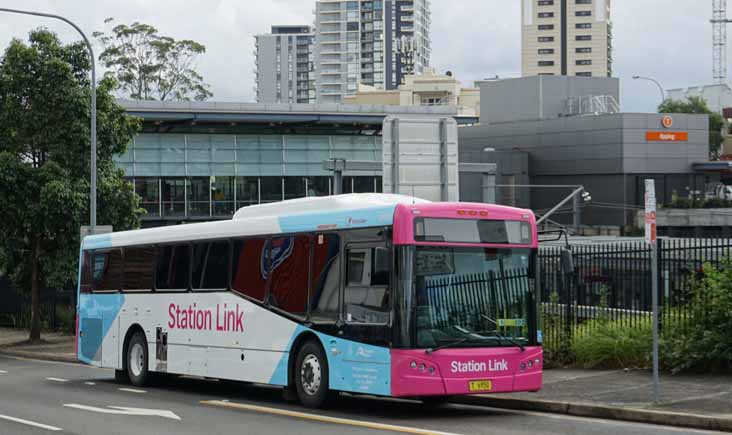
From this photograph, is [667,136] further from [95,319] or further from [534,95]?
[95,319]

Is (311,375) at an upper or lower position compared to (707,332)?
lower

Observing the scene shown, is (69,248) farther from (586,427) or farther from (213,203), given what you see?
(213,203)

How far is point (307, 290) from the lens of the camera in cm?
1672

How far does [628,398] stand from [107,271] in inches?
462

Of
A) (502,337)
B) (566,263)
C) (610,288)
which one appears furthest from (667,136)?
(502,337)

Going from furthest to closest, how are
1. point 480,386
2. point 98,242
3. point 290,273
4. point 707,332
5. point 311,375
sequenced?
point 98,242 < point 707,332 < point 290,273 < point 311,375 < point 480,386

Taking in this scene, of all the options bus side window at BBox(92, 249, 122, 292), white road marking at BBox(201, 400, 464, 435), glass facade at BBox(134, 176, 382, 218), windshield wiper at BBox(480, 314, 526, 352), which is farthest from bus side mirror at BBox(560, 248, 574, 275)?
glass facade at BBox(134, 176, 382, 218)

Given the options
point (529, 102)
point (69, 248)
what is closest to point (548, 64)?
point (529, 102)

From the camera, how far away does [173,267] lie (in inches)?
823

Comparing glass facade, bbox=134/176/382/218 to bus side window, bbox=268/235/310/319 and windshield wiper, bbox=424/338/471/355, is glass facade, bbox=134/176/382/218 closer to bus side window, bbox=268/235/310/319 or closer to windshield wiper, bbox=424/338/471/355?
bus side window, bbox=268/235/310/319

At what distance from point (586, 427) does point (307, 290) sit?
4698 mm

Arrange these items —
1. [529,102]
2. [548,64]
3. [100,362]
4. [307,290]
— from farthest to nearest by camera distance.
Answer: [548,64] → [529,102] → [100,362] → [307,290]

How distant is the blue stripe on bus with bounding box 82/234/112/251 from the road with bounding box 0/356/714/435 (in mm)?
3187

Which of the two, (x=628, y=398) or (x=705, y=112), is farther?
(x=705, y=112)
